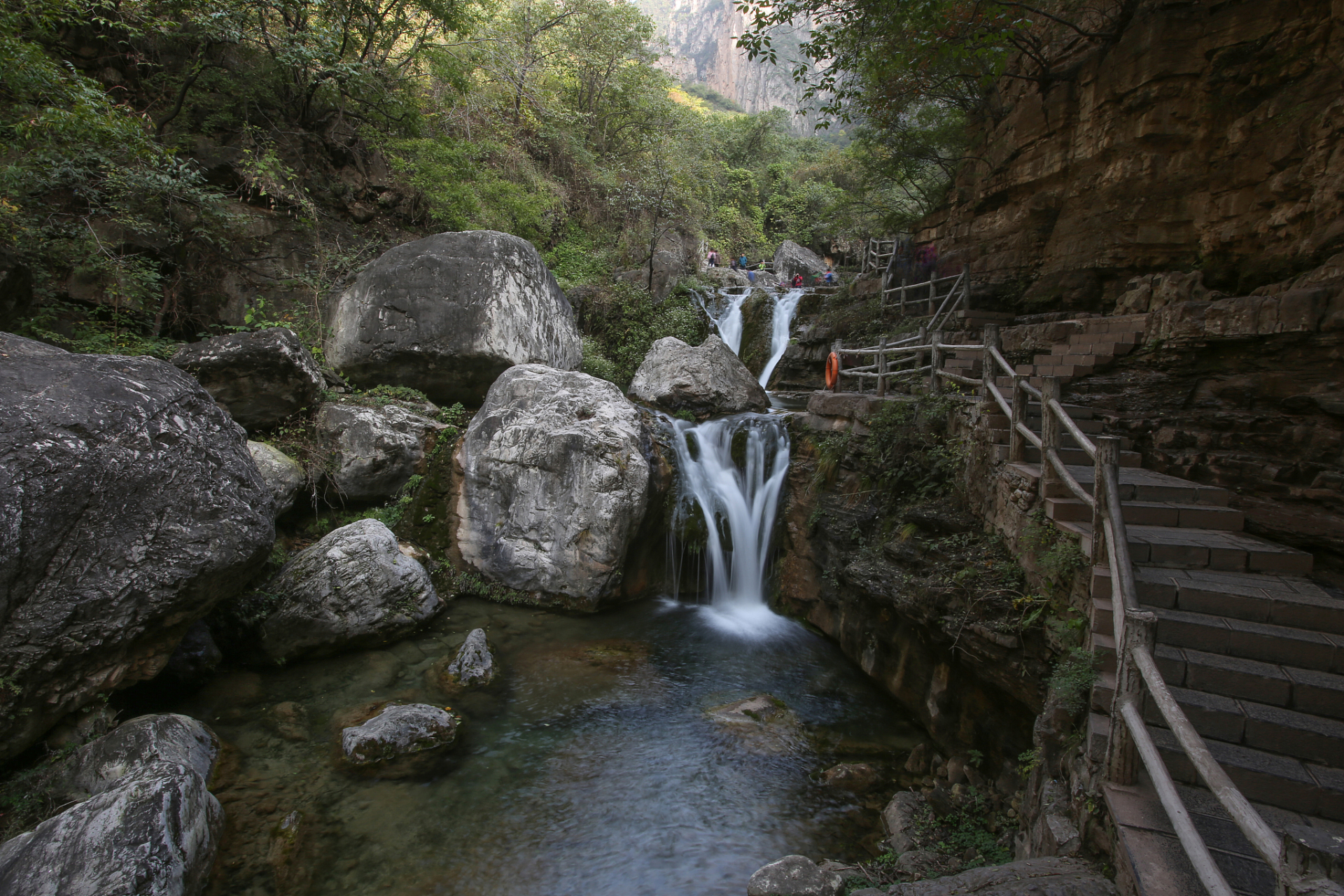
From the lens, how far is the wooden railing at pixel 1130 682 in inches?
81.6

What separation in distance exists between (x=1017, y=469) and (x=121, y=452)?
7826 mm

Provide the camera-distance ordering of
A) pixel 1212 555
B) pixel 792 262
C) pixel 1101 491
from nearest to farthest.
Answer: pixel 1101 491, pixel 1212 555, pixel 792 262

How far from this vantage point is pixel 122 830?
3699 mm

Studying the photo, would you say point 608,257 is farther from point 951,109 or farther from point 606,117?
point 951,109

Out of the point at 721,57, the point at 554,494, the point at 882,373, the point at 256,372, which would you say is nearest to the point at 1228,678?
the point at 882,373

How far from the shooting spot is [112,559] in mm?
4871

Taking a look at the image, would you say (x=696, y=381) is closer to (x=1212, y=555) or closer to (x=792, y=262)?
(x=1212, y=555)

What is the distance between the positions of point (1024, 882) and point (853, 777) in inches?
102

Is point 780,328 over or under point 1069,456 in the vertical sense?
over

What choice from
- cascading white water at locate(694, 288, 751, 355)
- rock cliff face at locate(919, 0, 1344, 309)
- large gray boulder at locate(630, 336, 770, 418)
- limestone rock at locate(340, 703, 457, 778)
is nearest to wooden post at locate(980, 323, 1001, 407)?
rock cliff face at locate(919, 0, 1344, 309)

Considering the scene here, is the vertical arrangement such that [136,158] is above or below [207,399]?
above

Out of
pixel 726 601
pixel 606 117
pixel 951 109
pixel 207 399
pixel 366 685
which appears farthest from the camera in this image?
pixel 606 117

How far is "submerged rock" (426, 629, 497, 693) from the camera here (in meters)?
6.64

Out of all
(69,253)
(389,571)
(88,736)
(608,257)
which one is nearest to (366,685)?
(389,571)
